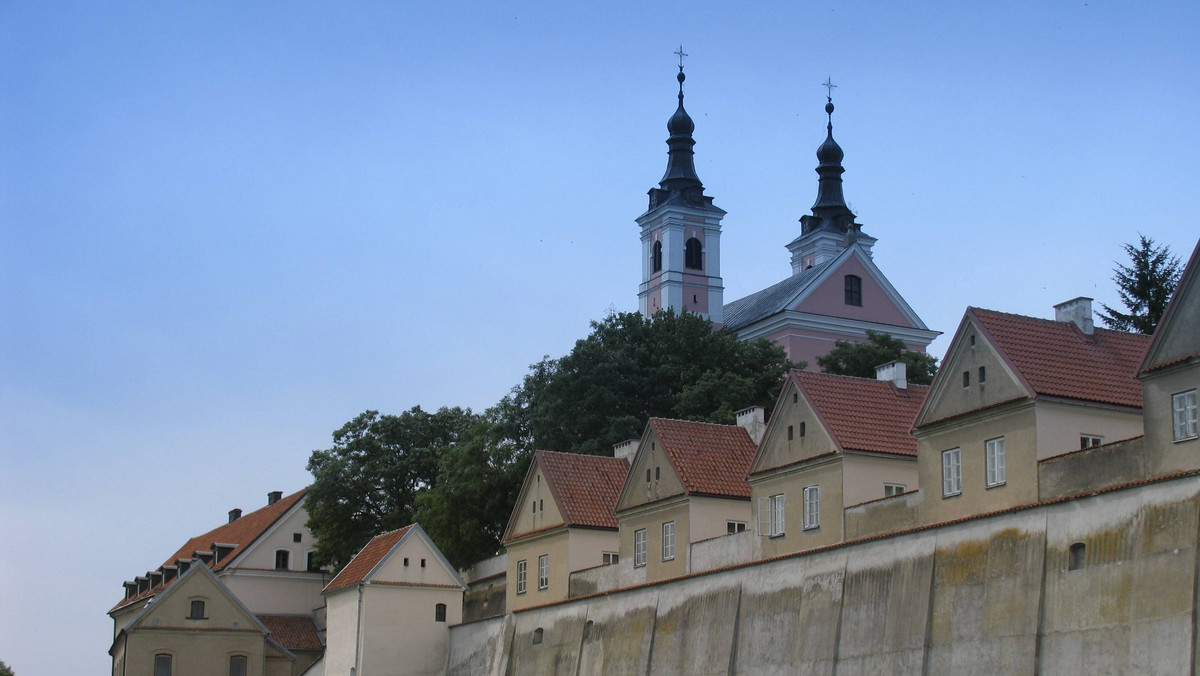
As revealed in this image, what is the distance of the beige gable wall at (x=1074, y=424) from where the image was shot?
122ft

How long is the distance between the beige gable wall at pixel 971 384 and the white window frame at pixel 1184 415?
4.41 m

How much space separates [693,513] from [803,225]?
79.3 metres

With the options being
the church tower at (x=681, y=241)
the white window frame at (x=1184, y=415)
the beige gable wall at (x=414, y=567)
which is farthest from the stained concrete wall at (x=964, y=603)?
the church tower at (x=681, y=241)

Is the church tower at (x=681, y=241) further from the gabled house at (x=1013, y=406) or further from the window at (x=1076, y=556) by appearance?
the window at (x=1076, y=556)

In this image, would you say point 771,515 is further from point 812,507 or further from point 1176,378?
point 1176,378

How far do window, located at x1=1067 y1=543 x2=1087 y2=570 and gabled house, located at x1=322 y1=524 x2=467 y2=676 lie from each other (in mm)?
33731

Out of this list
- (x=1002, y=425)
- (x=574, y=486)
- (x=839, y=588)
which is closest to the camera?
(x=1002, y=425)

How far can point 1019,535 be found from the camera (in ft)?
115

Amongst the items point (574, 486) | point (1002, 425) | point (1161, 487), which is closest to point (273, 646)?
point (574, 486)

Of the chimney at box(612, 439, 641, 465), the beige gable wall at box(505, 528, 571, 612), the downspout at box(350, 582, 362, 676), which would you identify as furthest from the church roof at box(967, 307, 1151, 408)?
the downspout at box(350, 582, 362, 676)

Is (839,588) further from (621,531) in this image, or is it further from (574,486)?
(574,486)

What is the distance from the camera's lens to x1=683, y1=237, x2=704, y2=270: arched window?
115 metres

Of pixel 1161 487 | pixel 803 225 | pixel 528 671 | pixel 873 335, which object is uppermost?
pixel 803 225

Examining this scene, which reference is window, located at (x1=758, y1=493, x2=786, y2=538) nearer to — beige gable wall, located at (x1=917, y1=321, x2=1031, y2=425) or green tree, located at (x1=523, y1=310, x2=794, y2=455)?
beige gable wall, located at (x1=917, y1=321, x2=1031, y2=425)
